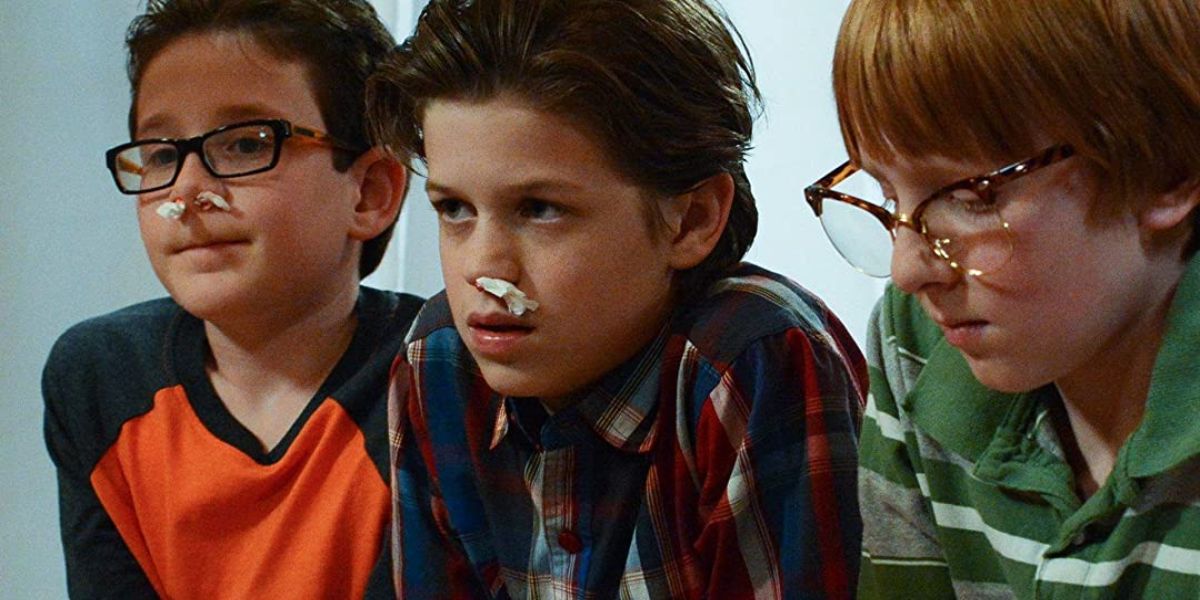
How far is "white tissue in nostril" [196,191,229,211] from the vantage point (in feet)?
4.42

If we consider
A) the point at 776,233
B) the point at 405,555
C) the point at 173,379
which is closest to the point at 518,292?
the point at 405,555

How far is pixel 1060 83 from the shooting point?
77cm

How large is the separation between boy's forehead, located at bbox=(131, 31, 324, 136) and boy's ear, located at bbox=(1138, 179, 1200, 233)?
836 mm

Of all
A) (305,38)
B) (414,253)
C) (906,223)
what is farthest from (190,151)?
(414,253)

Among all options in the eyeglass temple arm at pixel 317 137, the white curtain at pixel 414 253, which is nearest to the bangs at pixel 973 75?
the eyeglass temple arm at pixel 317 137

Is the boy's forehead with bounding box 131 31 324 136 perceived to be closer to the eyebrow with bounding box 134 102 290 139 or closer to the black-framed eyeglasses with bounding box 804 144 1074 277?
the eyebrow with bounding box 134 102 290 139

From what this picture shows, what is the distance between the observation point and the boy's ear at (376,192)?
1.44m

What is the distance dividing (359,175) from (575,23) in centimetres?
39

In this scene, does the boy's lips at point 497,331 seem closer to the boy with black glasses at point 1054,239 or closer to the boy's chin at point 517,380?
the boy's chin at point 517,380

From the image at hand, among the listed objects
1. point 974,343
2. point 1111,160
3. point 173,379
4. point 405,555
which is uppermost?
point 1111,160

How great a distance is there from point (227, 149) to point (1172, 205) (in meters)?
0.87

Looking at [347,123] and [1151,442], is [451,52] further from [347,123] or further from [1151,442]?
[1151,442]

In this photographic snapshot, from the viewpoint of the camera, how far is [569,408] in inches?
45.9

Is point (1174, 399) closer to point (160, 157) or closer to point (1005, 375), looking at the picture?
point (1005, 375)
